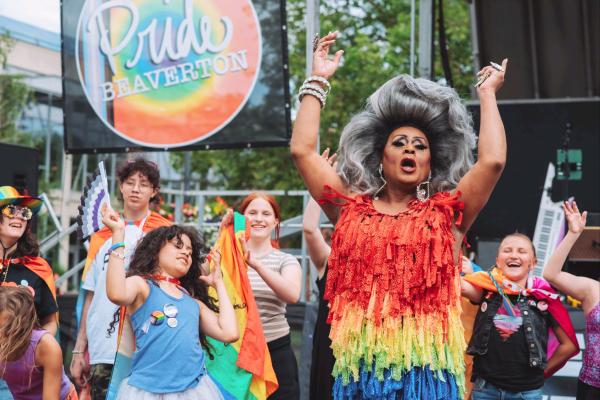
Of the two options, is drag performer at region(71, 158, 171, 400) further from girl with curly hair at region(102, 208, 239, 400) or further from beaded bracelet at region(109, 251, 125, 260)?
beaded bracelet at region(109, 251, 125, 260)

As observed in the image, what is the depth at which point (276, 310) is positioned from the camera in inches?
181

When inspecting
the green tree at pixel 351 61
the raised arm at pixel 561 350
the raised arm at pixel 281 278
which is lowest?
the raised arm at pixel 561 350

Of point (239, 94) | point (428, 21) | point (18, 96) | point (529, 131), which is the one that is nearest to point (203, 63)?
point (239, 94)

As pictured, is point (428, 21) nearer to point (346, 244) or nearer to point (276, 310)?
point (276, 310)

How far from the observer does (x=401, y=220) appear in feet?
8.85

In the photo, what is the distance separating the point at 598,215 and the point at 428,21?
2185 millimetres

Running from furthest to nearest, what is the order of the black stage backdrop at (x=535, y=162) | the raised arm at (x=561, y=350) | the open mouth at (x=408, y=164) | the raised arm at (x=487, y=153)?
the black stage backdrop at (x=535, y=162) < the raised arm at (x=561, y=350) < the open mouth at (x=408, y=164) < the raised arm at (x=487, y=153)

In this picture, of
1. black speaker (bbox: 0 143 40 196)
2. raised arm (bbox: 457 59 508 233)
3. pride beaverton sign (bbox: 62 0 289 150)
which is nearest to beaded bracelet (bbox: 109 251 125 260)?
raised arm (bbox: 457 59 508 233)

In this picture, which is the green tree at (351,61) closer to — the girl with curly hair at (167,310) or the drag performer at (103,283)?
the drag performer at (103,283)

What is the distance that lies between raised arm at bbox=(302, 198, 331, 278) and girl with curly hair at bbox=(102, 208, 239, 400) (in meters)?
0.49

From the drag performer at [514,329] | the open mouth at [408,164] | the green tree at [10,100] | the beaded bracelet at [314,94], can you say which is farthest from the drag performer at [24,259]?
the green tree at [10,100]

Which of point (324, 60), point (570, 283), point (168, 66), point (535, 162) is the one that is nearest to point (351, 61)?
point (535, 162)

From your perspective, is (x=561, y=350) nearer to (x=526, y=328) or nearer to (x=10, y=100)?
(x=526, y=328)

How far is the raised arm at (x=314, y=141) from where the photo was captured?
2.75 m
